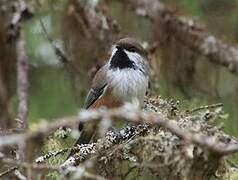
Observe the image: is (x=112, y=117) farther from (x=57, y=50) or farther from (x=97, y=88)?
(x=57, y=50)

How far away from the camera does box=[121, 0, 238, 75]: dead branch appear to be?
548 centimetres

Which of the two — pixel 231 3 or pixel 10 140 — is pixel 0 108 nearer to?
pixel 231 3

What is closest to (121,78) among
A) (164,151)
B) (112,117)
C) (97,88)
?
(97,88)

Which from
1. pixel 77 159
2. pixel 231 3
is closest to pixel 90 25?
pixel 231 3

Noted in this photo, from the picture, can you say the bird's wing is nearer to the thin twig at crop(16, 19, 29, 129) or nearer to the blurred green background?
the thin twig at crop(16, 19, 29, 129)

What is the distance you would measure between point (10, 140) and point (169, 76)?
3512 mm

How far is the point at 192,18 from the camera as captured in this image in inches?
Result: 225

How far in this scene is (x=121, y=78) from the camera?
15.1ft

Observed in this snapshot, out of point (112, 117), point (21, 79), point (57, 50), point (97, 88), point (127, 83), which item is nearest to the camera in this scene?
point (112, 117)

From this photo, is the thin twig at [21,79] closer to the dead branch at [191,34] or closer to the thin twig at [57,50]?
the thin twig at [57,50]

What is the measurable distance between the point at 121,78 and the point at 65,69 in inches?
49.3

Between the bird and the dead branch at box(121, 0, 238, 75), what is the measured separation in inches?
37.5

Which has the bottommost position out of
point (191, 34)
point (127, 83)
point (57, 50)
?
point (127, 83)

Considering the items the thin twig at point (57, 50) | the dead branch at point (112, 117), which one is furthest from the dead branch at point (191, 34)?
the dead branch at point (112, 117)
